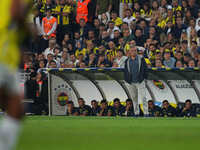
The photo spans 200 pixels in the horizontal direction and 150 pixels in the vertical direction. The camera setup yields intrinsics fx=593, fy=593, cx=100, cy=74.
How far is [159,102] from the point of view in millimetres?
17000

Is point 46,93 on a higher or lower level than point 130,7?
lower

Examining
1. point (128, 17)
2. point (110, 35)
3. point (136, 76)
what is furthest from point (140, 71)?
point (128, 17)

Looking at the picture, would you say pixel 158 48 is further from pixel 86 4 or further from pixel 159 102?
pixel 86 4

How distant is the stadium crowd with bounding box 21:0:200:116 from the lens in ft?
59.4

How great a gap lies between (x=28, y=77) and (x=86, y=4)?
4345 millimetres

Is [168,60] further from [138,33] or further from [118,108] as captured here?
[118,108]

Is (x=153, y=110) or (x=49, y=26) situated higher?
(x=49, y=26)

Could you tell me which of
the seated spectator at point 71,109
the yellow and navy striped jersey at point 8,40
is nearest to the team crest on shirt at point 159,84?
the seated spectator at point 71,109

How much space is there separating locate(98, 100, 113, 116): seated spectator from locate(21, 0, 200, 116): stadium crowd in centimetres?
7

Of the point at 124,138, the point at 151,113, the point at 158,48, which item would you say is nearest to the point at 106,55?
the point at 158,48

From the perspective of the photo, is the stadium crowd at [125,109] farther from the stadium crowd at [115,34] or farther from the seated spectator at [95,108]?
the stadium crowd at [115,34]

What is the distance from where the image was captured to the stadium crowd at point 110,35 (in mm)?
18094

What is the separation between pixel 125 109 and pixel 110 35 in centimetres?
347

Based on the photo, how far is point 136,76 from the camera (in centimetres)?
1689
